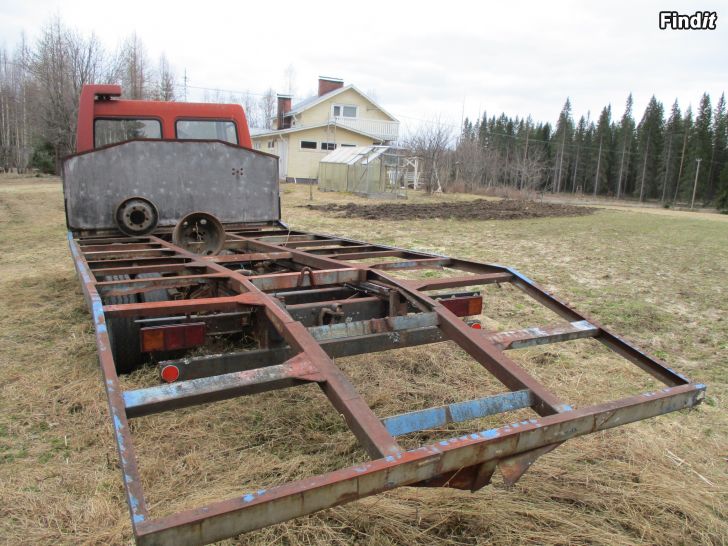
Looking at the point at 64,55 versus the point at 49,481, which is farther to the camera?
the point at 64,55

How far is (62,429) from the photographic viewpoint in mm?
3217

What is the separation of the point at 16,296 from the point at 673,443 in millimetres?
6707

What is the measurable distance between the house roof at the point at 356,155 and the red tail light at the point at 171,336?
24.4m

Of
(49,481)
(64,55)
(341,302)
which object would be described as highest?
(64,55)

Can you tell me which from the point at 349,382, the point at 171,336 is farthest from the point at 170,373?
the point at 349,382

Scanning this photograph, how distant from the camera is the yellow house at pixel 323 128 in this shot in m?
34.8

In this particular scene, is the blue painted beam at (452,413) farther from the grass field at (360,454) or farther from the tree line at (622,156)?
the tree line at (622,156)

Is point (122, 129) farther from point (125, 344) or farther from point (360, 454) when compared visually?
point (360, 454)

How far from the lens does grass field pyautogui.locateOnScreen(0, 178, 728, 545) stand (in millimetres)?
2385

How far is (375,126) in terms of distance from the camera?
3859 centimetres

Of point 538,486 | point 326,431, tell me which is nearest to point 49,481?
point 326,431

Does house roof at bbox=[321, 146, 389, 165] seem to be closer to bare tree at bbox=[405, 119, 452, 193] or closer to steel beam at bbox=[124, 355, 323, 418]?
bare tree at bbox=[405, 119, 452, 193]

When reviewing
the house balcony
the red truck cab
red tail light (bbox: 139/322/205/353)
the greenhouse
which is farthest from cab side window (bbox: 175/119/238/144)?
the house balcony

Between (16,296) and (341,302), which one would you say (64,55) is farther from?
(341,302)
